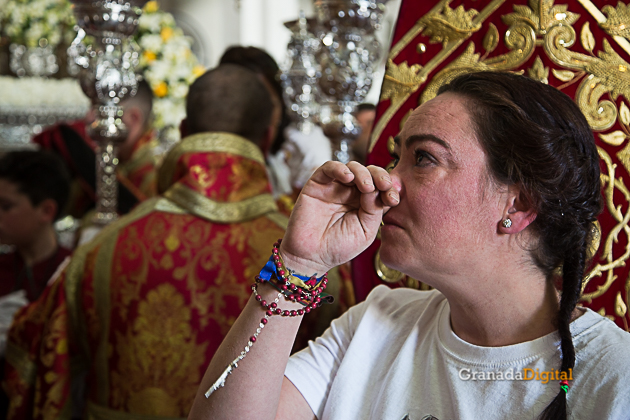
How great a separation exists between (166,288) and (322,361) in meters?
0.67

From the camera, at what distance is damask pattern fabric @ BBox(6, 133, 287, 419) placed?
179cm

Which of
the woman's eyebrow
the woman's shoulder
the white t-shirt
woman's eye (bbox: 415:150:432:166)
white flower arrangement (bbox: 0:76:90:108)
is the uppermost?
the woman's eyebrow

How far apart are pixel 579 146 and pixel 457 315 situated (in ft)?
1.16

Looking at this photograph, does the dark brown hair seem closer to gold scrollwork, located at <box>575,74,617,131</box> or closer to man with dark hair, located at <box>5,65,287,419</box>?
gold scrollwork, located at <box>575,74,617,131</box>

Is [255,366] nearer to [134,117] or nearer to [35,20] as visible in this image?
[134,117]

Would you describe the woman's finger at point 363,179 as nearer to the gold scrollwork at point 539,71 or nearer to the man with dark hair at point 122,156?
the gold scrollwork at point 539,71

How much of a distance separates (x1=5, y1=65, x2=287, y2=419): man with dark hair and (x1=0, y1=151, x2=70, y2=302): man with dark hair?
0.82 m

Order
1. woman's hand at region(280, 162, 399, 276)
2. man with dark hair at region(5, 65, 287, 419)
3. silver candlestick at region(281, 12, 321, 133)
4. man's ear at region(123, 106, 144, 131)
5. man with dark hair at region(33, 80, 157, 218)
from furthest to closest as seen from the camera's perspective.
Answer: man's ear at region(123, 106, 144, 131) < man with dark hair at region(33, 80, 157, 218) < silver candlestick at region(281, 12, 321, 133) < man with dark hair at region(5, 65, 287, 419) < woman's hand at region(280, 162, 399, 276)

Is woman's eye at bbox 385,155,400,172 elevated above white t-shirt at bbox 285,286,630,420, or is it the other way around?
woman's eye at bbox 385,155,400,172

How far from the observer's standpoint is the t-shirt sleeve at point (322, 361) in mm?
1232

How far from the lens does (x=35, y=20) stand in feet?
13.2

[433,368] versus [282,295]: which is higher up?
[282,295]

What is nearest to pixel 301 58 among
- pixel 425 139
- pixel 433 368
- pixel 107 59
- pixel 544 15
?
pixel 107 59

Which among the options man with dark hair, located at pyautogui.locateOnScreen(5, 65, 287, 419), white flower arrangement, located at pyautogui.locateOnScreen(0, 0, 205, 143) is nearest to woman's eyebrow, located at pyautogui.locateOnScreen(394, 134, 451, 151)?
man with dark hair, located at pyautogui.locateOnScreen(5, 65, 287, 419)
